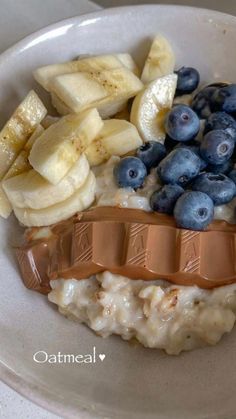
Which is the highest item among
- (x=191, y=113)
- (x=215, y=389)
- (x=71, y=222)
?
(x=191, y=113)

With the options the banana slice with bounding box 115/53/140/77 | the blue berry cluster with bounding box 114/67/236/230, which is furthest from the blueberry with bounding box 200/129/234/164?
the banana slice with bounding box 115/53/140/77

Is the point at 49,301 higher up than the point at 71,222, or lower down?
lower down

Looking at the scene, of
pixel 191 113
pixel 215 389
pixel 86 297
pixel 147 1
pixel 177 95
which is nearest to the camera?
pixel 215 389

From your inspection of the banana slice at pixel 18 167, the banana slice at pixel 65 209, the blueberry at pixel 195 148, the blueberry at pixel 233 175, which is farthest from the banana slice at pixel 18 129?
the blueberry at pixel 233 175

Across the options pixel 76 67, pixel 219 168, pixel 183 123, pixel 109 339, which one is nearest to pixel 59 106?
pixel 76 67

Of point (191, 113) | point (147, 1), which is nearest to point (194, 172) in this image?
point (191, 113)

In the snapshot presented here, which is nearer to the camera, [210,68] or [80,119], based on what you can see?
[80,119]

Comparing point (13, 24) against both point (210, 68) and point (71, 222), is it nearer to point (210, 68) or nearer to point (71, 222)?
point (210, 68)

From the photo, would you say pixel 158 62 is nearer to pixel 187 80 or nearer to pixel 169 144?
pixel 187 80
